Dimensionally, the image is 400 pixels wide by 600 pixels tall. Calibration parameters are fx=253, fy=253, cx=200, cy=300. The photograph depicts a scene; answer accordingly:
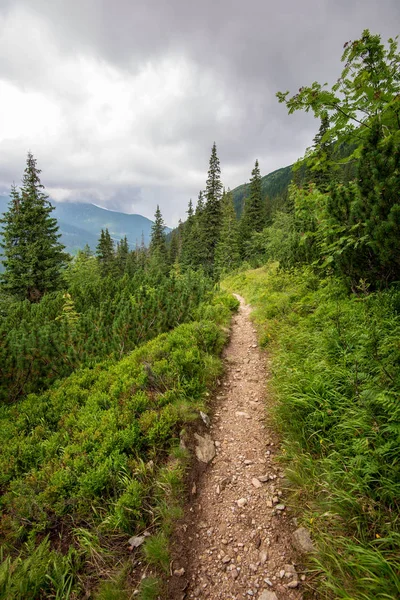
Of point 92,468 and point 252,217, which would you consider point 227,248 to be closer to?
point 252,217

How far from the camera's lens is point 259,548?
2586mm

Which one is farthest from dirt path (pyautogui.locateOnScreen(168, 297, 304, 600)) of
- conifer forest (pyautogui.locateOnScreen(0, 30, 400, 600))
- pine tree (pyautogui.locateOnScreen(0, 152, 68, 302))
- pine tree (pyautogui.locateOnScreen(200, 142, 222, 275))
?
pine tree (pyautogui.locateOnScreen(200, 142, 222, 275))

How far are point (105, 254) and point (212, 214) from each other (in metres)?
22.1

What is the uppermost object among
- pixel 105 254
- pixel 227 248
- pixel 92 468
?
pixel 105 254

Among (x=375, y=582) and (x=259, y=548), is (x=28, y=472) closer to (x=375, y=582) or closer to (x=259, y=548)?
(x=259, y=548)

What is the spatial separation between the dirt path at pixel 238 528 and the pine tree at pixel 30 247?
2198cm

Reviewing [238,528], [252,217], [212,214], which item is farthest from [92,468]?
[252,217]

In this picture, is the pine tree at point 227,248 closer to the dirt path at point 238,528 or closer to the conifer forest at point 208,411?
the conifer forest at point 208,411

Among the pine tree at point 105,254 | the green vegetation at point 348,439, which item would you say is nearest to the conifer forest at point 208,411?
the green vegetation at point 348,439

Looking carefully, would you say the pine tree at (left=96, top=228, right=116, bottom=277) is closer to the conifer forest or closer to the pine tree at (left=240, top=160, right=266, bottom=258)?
the pine tree at (left=240, top=160, right=266, bottom=258)

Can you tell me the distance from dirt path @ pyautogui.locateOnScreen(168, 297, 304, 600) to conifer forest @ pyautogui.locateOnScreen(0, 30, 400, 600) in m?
0.20

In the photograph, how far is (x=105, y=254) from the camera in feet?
145

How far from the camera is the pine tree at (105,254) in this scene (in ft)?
138

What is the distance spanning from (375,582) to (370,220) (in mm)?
4375
